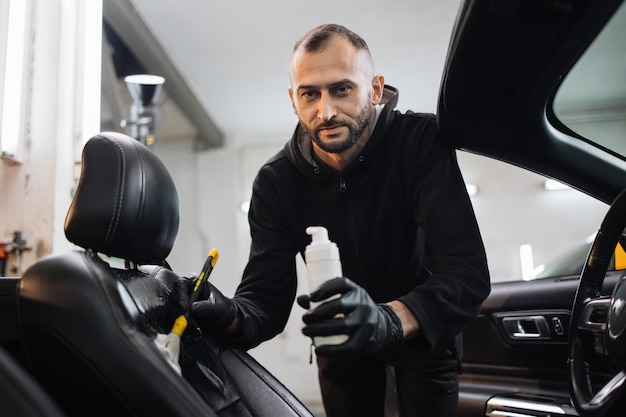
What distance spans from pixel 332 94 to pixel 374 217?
296 millimetres

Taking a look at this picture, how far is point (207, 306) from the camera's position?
1094 millimetres

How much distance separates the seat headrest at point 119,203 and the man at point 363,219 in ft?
0.78

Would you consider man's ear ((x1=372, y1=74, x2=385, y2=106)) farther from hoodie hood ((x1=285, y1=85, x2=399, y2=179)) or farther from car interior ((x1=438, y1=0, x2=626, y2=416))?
car interior ((x1=438, y1=0, x2=626, y2=416))

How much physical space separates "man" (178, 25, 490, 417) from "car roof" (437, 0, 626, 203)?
0.14m

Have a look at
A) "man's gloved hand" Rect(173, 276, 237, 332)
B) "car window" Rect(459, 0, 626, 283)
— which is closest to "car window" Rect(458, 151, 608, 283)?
"car window" Rect(459, 0, 626, 283)

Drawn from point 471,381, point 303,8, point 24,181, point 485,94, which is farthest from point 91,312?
point 303,8

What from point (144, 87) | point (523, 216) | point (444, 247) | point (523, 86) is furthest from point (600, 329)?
point (523, 216)

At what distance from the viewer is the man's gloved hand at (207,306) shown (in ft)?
3.50

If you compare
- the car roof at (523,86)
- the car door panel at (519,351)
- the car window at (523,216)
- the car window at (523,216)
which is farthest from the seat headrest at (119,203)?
the car window at (523,216)

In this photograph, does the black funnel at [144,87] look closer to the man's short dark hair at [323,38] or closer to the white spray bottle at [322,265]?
the man's short dark hair at [323,38]

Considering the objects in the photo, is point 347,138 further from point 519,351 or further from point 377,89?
point 519,351

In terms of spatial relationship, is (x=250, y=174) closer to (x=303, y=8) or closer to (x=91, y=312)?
(x=303, y=8)

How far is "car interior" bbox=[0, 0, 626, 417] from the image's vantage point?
2.53 feet

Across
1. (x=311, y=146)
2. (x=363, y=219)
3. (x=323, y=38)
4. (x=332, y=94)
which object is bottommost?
(x=363, y=219)
